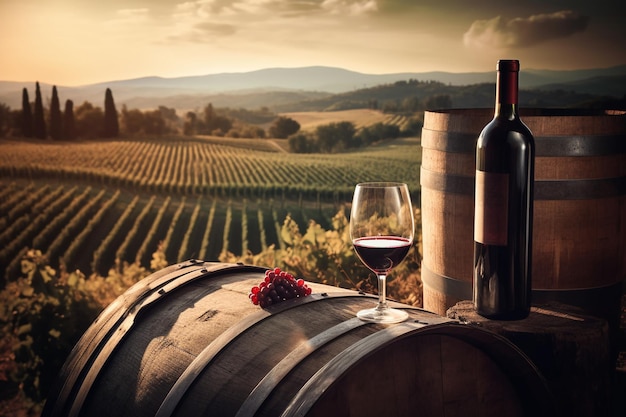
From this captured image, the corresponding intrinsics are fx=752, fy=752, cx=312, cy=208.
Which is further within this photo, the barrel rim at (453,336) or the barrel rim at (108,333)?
the barrel rim at (108,333)

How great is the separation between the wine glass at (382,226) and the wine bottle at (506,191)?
0.47 meters

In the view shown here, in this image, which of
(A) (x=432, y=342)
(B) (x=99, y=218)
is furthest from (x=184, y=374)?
(B) (x=99, y=218)

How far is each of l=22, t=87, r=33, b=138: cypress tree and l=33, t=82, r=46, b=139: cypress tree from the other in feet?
0.23

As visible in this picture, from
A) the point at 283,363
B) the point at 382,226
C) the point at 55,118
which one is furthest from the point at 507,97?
the point at 55,118

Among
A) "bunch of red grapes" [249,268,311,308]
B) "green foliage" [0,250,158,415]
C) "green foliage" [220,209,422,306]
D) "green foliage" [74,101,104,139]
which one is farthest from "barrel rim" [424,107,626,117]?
"green foliage" [74,101,104,139]

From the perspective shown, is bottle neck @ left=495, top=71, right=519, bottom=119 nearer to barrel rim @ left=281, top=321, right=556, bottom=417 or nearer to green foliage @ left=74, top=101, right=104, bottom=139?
barrel rim @ left=281, top=321, right=556, bottom=417

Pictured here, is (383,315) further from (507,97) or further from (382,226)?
(507,97)

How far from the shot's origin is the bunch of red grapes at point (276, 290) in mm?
2104

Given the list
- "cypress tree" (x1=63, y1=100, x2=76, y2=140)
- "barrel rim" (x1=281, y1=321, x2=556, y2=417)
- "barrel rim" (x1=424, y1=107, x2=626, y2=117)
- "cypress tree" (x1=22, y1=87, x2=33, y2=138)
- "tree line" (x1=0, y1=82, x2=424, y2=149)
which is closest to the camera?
"barrel rim" (x1=281, y1=321, x2=556, y2=417)

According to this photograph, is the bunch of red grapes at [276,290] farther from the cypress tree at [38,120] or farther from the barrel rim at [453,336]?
the cypress tree at [38,120]

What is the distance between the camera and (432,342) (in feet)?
6.17

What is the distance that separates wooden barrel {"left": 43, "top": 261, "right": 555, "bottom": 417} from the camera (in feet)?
5.65

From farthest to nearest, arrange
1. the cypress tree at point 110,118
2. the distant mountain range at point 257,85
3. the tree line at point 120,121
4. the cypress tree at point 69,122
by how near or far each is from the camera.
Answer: the cypress tree at point 69,122, the cypress tree at point 110,118, the tree line at point 120,121, the distant mountain range at point 257,85

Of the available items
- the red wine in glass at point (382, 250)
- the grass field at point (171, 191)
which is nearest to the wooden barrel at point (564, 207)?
the red wine in glass at point (382, 250)
